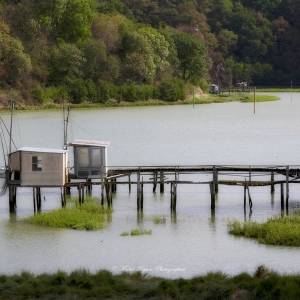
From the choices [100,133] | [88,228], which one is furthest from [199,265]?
[100,133]

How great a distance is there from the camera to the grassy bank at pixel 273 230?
2684 cm

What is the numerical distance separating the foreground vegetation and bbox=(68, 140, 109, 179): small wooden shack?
1315cm

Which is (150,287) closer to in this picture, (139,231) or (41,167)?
(139,231)

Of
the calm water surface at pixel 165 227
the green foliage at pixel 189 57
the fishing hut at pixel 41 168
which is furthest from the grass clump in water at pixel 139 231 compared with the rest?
the green foliage at pixel 189 57

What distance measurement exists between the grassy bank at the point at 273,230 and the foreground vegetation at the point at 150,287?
5.76 meters

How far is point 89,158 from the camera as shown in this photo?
1355 inches

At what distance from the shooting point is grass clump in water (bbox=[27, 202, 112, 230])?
98.3 ft

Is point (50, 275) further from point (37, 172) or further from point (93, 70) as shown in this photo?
point (93, 70)

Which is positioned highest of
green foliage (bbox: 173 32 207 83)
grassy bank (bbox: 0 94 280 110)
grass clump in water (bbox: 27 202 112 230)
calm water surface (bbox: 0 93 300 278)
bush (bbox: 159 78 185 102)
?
green foliage (bbox: 173 32 207 83)

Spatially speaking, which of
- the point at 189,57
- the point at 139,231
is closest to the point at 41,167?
the point at 139,231

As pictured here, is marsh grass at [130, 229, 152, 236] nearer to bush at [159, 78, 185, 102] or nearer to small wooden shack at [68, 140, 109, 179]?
small wooden shack at [68, 140, 109, 179]

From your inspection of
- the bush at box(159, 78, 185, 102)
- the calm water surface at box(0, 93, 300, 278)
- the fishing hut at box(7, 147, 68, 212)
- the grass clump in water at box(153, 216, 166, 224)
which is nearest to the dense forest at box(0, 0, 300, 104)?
the bush at box(159, 78, 185, 102)

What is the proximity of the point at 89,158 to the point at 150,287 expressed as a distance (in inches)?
579

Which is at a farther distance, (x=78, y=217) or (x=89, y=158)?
(x=89, y=158)
